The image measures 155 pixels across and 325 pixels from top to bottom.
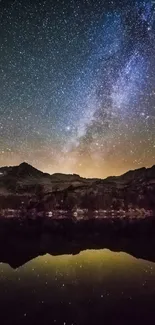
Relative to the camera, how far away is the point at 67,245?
4981cm

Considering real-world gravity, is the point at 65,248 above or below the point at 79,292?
above

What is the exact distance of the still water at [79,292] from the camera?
1817 centimetres

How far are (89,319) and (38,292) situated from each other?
6.49m

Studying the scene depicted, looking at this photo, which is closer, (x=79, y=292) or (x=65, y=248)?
(x=79, y=292)

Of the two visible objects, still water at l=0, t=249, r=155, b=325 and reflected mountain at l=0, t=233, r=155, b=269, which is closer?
still water at l=0, t=249, r=155, b=325

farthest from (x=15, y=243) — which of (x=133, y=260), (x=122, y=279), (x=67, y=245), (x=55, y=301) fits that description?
(x=55, y=301)

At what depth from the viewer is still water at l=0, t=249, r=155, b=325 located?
1817cm

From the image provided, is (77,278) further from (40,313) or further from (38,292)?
(40,313)

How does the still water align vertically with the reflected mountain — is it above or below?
below

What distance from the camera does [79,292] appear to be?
2331 centimetres

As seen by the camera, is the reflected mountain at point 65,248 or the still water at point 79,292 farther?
the reflected mountain at point 65,248

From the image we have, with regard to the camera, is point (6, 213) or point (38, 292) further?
point (6, 213)

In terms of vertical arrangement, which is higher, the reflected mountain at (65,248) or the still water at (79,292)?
the reflected mountain at (65,248)

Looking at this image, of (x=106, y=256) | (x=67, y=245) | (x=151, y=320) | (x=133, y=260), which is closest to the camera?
(x=151, y=320)
